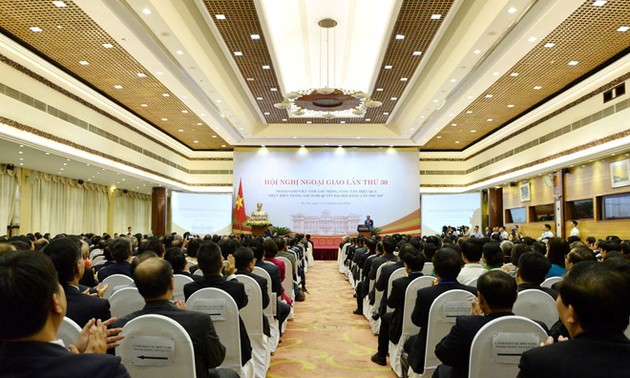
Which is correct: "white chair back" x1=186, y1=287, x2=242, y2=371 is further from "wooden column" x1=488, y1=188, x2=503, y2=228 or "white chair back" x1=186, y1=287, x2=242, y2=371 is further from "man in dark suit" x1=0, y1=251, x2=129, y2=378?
"wooden column" x1=488, y1=188, x2=503, y2=228

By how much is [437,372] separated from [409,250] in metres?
1.68

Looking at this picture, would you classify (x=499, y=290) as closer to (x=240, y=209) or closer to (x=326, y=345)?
(x=326, y=345)

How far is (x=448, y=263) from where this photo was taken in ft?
11.4

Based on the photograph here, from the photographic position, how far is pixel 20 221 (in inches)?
576

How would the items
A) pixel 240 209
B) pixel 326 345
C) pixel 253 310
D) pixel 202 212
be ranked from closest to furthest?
pixel 253 310 → pixel 326 345 → pixel 202 212 → pixel 240 209

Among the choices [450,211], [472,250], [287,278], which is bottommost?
[287,278]

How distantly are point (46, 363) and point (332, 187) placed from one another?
2118 cm

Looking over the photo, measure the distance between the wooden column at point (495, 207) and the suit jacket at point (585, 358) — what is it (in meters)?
20.4

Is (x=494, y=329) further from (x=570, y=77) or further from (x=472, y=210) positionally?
(x=472, y=210)

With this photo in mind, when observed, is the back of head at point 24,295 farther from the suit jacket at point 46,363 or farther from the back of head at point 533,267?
the back of head at point 533,267

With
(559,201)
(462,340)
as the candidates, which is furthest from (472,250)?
(559,201)

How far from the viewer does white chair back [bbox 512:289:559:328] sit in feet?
10.5

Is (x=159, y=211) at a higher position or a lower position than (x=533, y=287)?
higher

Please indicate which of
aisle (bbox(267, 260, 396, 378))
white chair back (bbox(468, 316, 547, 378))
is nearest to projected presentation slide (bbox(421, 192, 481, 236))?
aisle (bbox(267, 260, 396, 378))
